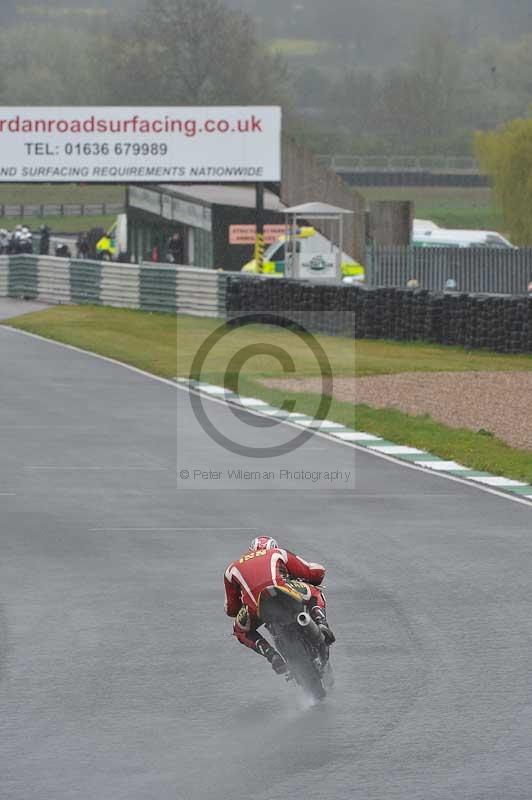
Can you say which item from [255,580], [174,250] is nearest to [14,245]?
[174,250]

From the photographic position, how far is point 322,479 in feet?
59.1

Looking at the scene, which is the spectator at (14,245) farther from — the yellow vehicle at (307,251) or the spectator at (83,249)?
the yellow vehicle at (307,251)

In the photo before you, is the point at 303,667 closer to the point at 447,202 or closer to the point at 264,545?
the point at 264,545

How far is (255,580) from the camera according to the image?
931cm

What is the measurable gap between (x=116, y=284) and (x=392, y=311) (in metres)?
10.2

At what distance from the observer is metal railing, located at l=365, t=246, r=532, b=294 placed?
1667 inches

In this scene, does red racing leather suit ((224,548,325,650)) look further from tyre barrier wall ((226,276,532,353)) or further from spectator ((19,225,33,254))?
spectator ((19,225,33,254))

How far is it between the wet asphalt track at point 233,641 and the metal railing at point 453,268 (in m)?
23.2

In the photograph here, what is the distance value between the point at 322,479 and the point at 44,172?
3171 centimetres

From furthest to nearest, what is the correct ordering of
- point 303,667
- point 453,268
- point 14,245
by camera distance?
point 14,245 → point 453,268 → point 303,667

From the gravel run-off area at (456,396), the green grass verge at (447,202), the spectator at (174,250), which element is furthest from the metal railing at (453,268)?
the green grass verge at (447,202)

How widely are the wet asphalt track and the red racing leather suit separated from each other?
1.23 ft

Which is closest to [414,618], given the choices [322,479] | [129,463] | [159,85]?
[322,479]

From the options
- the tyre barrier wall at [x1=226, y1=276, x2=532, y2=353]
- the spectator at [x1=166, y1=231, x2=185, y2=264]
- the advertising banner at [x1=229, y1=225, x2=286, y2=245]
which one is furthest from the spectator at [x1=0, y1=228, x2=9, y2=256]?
the tyre barrier wall at [x1=226, y1=276, x2=532, y2=353]
